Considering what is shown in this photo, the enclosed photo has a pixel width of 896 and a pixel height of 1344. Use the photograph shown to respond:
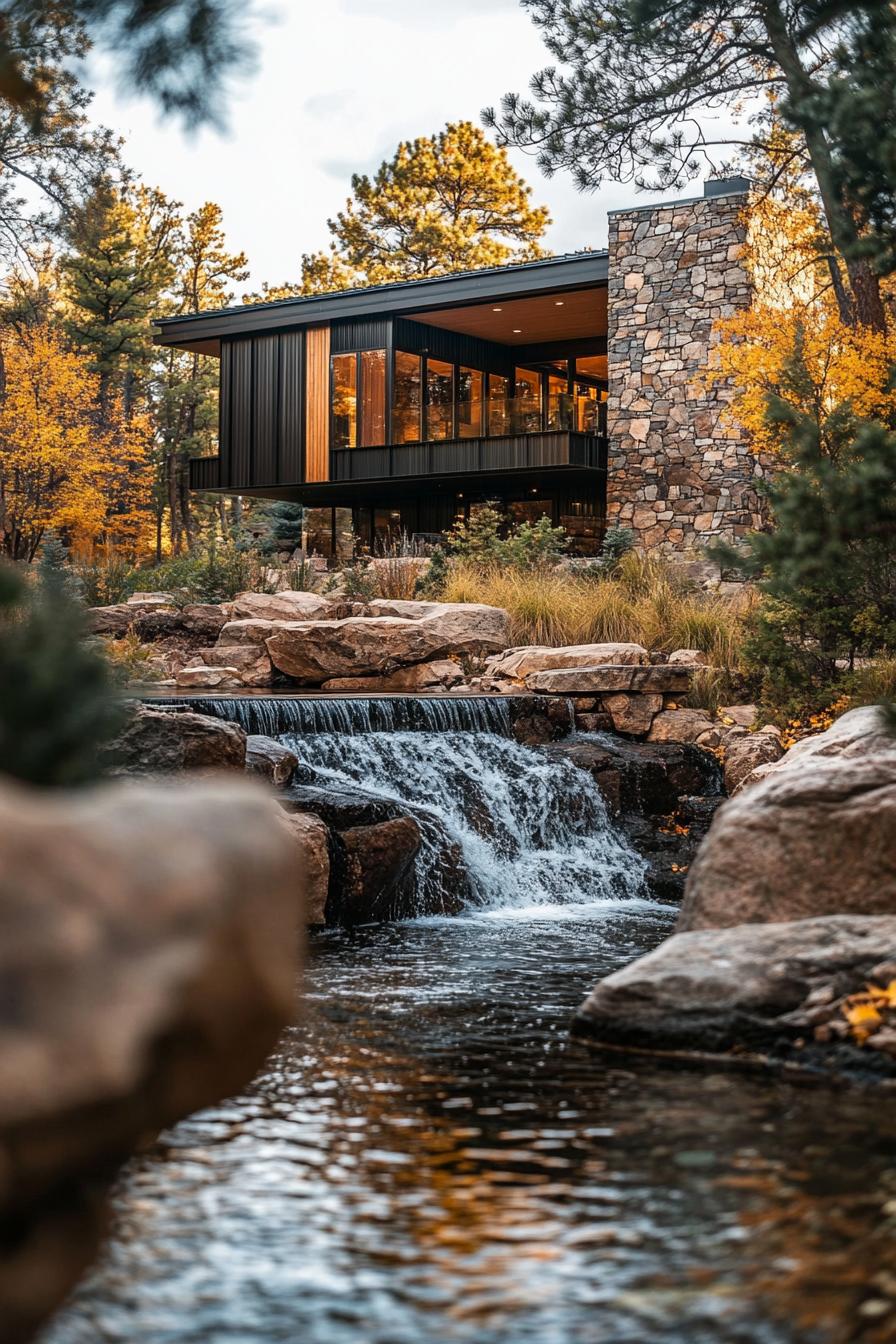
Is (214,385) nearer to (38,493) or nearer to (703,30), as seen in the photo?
(38,493)

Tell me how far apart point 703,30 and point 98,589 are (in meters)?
9.96

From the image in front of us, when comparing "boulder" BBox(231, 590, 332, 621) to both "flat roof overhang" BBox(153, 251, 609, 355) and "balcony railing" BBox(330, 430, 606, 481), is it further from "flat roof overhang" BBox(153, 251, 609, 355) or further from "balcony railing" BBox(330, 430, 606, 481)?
"flat roof overhang" BBox(153, 251, 609, 355)

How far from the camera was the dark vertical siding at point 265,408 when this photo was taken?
26328 millimetres

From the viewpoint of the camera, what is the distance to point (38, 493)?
29.6 m

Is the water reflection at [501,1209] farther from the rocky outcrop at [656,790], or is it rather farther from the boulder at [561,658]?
the boulder at [561,658]

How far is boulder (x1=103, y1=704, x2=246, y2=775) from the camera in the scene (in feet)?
24.9

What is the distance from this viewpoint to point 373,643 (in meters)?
14.1

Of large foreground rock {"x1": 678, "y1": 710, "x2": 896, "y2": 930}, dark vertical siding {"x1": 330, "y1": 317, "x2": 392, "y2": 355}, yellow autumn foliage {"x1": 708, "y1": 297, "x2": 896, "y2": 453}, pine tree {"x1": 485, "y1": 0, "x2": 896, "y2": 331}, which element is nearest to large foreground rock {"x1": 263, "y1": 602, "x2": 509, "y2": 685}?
yellow autumn foliage {"x1": 708, "y1": 297, "x2": 896, "y2": 453}

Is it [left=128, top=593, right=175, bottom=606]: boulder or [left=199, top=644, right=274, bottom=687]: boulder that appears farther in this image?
[left=128, top=593, right=175, bottom=606]: boulder

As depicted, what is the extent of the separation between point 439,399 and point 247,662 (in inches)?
499

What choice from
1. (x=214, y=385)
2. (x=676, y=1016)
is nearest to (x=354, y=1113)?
(x=676, y=1016)

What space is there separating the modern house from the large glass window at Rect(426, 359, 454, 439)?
0.04m

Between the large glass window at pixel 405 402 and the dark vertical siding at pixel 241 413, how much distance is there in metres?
2.95

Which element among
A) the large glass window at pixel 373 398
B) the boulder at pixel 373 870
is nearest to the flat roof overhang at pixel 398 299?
the large glass window at pixel 373 398
